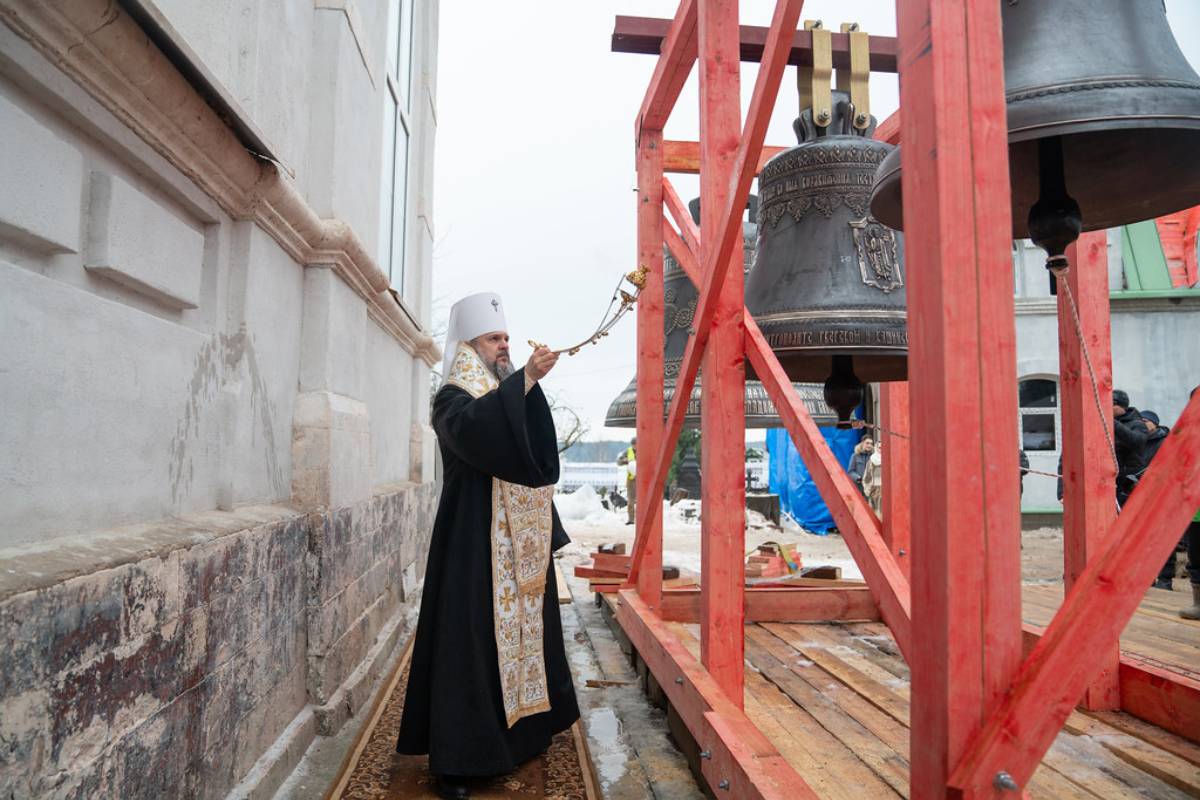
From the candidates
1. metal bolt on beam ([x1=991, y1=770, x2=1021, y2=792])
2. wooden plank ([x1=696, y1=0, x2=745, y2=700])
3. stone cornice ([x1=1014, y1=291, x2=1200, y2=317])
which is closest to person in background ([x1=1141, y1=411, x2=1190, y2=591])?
wooden plank ([x1=696, y1=0, x2=745, y2=700])

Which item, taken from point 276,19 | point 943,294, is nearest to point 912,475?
point 943,294

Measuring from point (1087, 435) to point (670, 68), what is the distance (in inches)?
90.3

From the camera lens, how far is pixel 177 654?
186 cm

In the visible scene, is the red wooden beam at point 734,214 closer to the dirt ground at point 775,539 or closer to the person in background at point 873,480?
the dirt ground at point 775,539

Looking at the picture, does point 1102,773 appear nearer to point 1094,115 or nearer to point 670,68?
point 1094,115

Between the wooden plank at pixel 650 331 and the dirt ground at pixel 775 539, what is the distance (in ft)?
10.7

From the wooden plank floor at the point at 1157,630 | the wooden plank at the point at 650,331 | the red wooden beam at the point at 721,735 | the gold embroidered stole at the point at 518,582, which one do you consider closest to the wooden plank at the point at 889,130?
the wooden plank at the point at 650,331

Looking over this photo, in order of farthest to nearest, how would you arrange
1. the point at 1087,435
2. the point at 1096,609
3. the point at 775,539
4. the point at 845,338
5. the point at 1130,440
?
the point at 775,539
the point at 1130,440
the point at 1087,435
the point at 845,338
the point at 1096,609

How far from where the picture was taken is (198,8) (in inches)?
89.3

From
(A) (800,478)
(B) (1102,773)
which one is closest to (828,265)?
(B) (1102,773)

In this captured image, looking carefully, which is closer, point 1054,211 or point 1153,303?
point 1054,211

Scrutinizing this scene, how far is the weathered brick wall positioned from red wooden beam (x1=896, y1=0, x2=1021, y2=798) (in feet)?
4.75

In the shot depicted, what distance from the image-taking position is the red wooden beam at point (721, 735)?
1.79 m

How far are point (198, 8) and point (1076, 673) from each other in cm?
272
